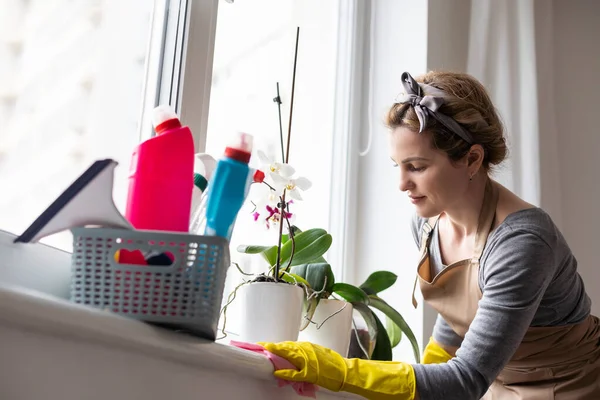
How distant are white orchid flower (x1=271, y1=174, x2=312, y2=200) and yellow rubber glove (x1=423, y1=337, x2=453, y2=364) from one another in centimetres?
44

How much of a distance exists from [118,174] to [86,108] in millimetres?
118

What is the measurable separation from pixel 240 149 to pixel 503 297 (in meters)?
0.49

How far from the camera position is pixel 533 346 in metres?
1.24

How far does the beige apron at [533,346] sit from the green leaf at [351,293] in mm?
120

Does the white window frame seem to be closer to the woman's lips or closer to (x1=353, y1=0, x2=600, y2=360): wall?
the woman's lips

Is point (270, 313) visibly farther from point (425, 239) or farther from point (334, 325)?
point (425, 239)

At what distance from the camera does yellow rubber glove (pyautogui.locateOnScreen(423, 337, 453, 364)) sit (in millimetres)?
1348

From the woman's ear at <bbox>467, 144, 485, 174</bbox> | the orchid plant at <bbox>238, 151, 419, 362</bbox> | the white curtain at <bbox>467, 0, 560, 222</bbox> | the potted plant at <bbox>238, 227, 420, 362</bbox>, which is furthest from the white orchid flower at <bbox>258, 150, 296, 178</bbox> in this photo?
the white curtain at <bbox>467, 0, 560, 222</bbox>

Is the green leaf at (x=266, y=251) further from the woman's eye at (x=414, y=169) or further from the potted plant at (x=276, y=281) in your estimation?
the woman's eye at (x=414, y=169)

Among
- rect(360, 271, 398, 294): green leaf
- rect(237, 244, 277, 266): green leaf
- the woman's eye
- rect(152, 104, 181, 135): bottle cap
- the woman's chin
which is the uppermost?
the woman's eye

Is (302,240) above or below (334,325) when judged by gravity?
above

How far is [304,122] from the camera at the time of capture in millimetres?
1787

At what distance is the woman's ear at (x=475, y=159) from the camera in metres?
1.20

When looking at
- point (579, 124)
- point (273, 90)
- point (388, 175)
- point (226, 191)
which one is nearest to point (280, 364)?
point (226, 191)
